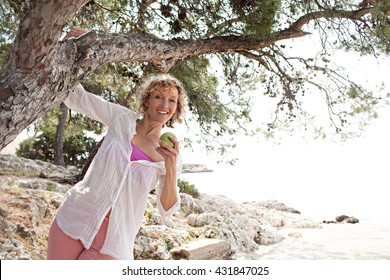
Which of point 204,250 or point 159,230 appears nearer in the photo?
point 204,250

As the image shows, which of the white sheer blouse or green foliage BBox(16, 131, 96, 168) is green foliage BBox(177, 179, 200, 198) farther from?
the white sheer blouse

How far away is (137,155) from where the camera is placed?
7.22 feet

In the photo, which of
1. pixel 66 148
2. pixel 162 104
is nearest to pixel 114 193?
pixel 162 104

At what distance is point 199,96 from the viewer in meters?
7.71

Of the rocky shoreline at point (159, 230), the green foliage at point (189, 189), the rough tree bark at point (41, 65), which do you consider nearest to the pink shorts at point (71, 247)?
the rough tree bark at point (41, 65)

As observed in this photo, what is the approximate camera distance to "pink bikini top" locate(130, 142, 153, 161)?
86.3 inches

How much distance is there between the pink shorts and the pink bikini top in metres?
0.32

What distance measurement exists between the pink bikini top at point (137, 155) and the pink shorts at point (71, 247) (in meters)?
0.32

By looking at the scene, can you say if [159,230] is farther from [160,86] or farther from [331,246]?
[160,86]

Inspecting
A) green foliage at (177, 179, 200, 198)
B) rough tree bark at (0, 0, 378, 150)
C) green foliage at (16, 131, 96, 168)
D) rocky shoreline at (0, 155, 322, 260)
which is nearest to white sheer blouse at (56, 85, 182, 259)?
rough tree bark at (0, 0, 378, 150)

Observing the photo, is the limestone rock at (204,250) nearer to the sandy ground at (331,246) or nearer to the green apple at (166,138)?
the sandy ground at (331,246)

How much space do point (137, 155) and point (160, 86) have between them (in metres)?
0.37
